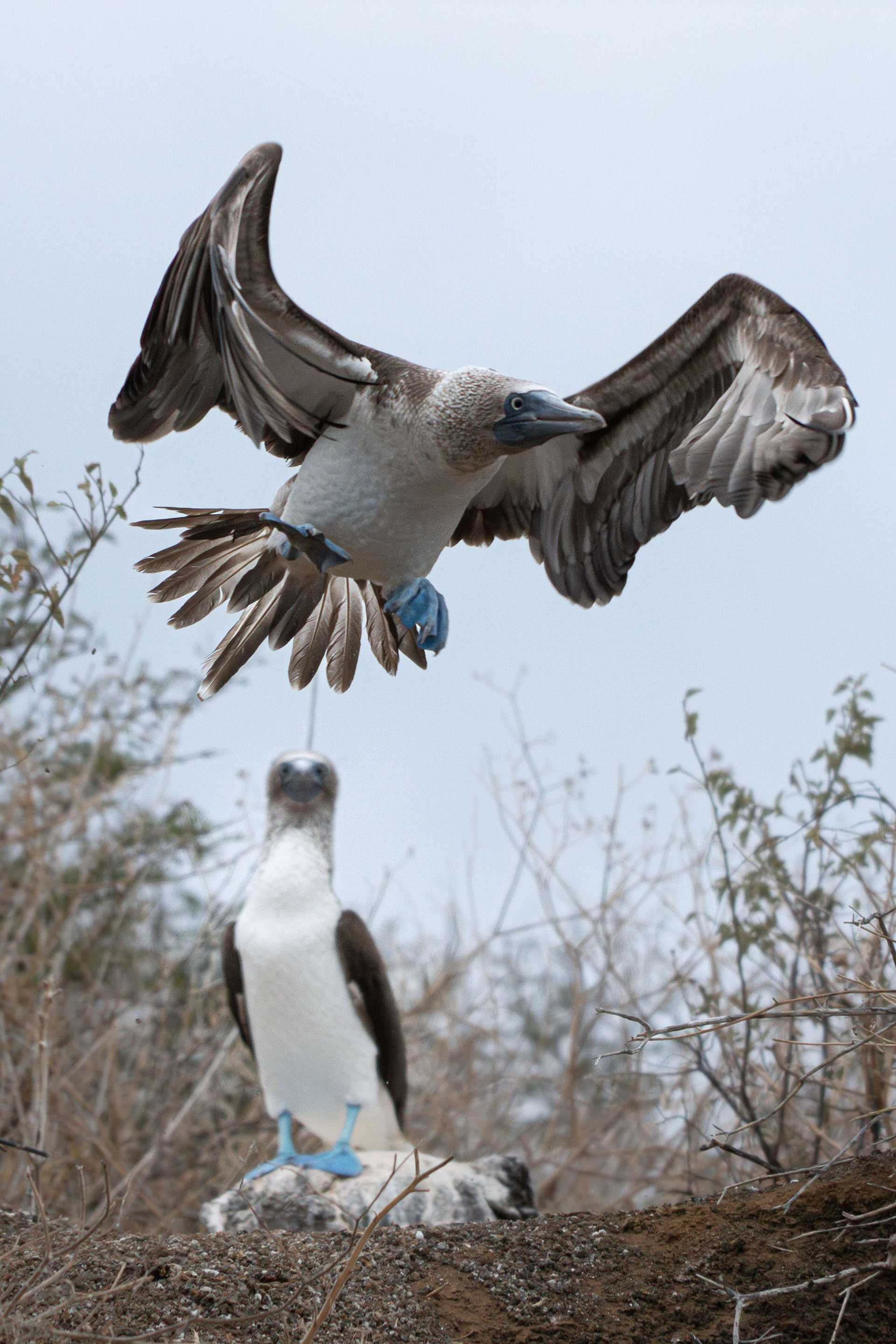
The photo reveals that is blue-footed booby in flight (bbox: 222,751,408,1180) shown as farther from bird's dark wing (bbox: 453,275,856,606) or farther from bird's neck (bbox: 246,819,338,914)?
bird's dark wing (bbox: 453,275,856,606)

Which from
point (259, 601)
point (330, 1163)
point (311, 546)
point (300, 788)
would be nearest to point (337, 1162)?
point (330, 1163)

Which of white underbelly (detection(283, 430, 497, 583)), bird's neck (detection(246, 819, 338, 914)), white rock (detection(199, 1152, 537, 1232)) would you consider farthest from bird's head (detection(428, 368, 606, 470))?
bird's neck (detection(246, 819, 338, 914))

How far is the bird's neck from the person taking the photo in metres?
6.57

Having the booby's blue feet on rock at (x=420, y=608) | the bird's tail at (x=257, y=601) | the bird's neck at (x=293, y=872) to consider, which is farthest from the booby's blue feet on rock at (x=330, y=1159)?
the booby's blue feet on rock at (x=420, y=608)

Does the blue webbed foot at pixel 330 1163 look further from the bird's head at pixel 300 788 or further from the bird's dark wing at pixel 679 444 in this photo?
the bird's dark wing at pixel 679 444

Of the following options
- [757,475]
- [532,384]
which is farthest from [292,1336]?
[532,384]

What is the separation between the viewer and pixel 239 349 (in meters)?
3.64

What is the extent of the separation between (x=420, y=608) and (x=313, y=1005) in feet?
8.88

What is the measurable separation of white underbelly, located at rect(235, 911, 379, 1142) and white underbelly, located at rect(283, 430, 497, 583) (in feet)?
8.48

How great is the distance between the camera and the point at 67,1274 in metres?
2.97

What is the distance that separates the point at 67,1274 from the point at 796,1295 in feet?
5.44

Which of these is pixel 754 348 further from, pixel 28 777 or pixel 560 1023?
pixel 560 1023

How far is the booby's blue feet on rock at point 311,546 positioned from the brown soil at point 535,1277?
1952 millimetres

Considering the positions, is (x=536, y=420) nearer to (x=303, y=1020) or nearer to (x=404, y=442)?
(x=404, y=442)
